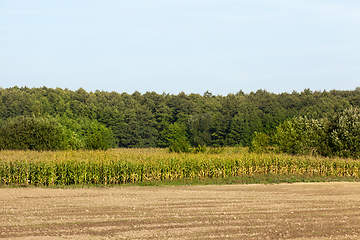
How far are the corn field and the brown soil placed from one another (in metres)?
2.48

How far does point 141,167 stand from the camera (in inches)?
848

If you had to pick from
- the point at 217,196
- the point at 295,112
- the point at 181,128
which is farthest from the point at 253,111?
the point at 217,196

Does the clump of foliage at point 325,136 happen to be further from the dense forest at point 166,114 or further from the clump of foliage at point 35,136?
the dense forest at point 166,114

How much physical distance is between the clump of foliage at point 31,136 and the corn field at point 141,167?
9.05 metres

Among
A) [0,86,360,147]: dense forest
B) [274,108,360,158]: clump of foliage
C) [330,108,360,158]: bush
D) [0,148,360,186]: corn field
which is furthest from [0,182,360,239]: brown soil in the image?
[0,86,360,147]: dense forest

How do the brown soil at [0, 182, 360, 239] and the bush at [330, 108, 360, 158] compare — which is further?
the bush at [330, 108, 360, 158]

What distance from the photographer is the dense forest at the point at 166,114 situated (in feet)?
229

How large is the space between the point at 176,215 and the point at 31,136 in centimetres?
2464

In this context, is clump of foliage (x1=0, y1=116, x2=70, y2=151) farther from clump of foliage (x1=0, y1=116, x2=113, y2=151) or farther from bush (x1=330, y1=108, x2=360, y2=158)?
bush (x1=330, y1=108, x2=360, y2=158)

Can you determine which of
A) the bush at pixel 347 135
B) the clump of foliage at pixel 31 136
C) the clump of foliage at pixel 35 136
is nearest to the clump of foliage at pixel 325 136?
the bush at pixel 347 135

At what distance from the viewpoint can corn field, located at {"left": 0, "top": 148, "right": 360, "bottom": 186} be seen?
775 inches

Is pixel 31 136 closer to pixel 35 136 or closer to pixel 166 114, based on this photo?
pixel 35 136

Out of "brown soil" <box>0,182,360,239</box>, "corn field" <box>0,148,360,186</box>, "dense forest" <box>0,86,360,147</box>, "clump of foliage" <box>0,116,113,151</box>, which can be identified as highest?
"dense forest" <box>0,86,360,147</box>

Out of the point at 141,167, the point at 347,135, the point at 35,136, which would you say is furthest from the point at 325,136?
the point at 35,136
